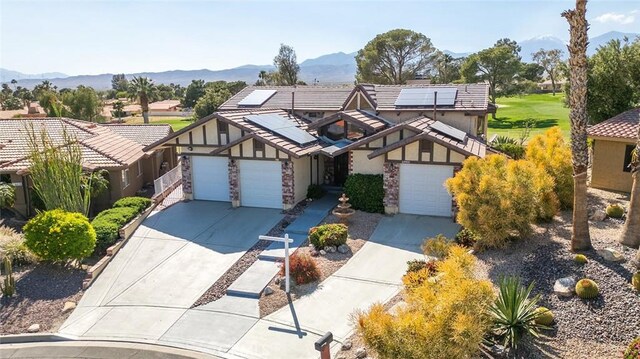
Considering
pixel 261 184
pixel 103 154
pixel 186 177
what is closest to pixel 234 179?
pixel 261 184

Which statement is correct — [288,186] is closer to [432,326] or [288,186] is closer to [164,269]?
[164,269]

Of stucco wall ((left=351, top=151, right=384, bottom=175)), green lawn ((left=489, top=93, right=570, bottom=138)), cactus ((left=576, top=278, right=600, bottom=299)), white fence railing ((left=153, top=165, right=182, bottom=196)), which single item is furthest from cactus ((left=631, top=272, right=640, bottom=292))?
green lawn ((left=489, top=93, right=570, bottom=138))

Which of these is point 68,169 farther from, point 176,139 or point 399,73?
point 399,73

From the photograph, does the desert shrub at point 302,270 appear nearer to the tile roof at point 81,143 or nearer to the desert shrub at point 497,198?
the desert shrub at point 497,198

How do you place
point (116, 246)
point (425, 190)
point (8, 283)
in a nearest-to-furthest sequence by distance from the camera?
point (8, 283) < point (116, 246) < point (425, 190)

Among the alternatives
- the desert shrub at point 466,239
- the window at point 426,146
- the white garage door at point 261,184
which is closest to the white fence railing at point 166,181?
the white garage door at point 261,184
